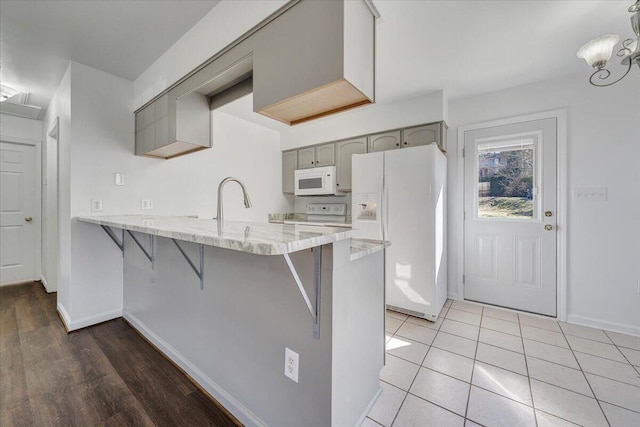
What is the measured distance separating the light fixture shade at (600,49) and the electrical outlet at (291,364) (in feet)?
8.06

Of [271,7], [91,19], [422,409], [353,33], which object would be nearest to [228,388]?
[422,409]

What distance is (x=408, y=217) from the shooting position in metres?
2.69

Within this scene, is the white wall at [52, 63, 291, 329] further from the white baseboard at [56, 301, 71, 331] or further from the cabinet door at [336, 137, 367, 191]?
the cabinet door at [336, 137, 367, 191]

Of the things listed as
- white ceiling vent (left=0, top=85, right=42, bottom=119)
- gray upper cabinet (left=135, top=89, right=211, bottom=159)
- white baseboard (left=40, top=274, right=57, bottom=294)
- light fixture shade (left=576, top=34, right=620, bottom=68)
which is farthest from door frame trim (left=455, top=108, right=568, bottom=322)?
white baseboard (left=40, top=274, right=57, bottom=294)

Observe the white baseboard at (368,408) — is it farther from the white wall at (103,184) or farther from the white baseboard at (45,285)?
the white baseboard at (45,285)

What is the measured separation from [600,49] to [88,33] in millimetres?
3456

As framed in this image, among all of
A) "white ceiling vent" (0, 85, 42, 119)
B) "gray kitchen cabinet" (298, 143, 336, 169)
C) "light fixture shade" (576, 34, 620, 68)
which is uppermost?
"white ceiling vent" (0, 85, 42, 119)

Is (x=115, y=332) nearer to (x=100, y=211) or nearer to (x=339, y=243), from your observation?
(x=100, y=211)

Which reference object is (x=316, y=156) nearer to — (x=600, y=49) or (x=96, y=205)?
(x=96, y=205)

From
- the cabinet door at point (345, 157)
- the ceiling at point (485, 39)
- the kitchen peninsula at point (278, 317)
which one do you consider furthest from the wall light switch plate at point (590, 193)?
the kitchen peninsula at point (278, 317)

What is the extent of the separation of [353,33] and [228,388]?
1.96 m

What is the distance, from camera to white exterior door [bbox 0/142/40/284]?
3490 mm

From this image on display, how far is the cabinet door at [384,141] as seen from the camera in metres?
3.18

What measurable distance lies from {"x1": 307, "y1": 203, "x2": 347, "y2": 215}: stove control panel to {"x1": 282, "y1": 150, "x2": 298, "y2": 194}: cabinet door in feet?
1.54
